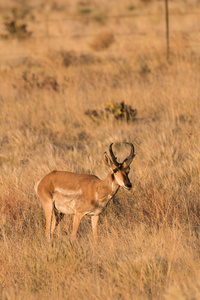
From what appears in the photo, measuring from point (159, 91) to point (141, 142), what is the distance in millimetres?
3333

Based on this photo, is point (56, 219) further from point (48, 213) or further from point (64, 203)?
point (64, 203)

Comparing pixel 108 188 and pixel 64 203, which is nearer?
pixel 108 188

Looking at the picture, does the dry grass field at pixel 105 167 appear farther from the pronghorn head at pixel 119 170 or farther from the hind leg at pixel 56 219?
the pronghorn head at pixel 119 170

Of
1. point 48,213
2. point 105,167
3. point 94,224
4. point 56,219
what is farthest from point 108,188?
point 105,167

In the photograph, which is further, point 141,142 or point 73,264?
point 141,142

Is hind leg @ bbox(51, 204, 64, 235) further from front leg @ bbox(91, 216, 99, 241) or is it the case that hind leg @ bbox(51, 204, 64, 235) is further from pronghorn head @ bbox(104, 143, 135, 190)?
pronghorn head @ bbox(104, 143, 135, 190)

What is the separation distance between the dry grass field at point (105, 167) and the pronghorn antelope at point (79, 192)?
0.24m

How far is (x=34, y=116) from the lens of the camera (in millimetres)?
10875

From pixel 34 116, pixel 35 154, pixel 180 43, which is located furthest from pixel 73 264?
pixel 180 43

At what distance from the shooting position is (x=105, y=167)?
7.68 metres

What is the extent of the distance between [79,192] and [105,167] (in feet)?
6.81

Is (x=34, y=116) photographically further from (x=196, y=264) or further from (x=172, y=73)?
(x=196, y=264)

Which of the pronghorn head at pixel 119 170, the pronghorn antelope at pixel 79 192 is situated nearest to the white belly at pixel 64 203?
the pronghorn antelope at pixel 79 192

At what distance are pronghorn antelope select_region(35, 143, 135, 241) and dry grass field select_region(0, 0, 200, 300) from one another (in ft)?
0.78
